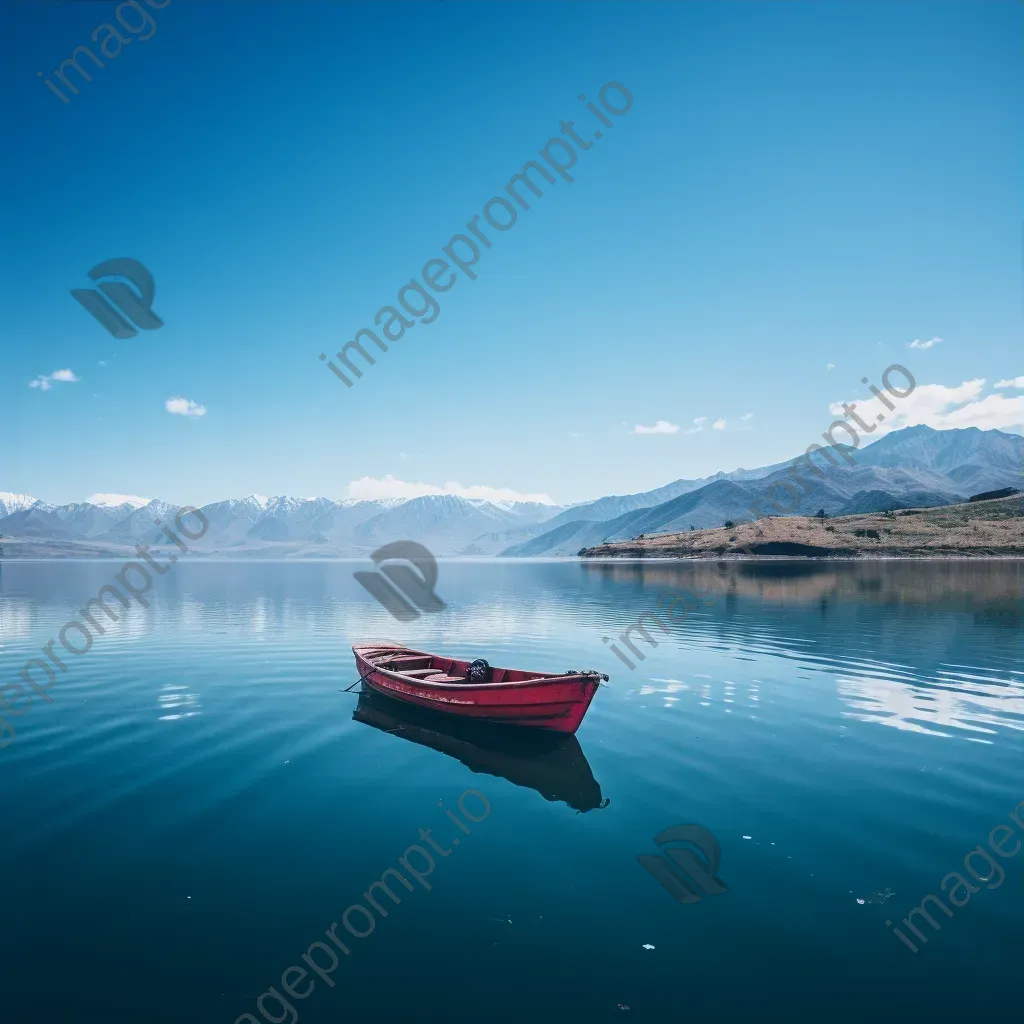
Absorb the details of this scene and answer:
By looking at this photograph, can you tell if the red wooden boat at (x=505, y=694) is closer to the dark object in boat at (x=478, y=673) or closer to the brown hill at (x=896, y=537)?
the dark object in boat at (x=478, y=673)

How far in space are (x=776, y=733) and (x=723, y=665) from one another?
12.9m

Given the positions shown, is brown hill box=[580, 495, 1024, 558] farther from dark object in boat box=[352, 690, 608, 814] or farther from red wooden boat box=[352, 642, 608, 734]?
dark object in boat box=[352, 690, 608, 814]

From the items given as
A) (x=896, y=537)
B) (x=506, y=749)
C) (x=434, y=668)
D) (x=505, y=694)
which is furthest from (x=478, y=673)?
(x=896, y=537)

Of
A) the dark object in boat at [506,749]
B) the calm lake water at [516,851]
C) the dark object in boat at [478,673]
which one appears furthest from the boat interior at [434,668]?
the calm lake water at [516,851]

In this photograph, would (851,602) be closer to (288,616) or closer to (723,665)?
(723,665)

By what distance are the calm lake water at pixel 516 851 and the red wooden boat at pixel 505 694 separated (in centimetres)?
118

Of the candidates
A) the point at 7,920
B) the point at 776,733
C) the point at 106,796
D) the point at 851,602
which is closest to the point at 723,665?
the point at 776,733

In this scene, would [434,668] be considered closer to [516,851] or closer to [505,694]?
[505,694]

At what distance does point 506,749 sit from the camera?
71.9 feet

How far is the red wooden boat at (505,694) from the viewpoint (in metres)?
20.9

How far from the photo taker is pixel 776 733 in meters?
22.5

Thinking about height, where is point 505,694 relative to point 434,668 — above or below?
above

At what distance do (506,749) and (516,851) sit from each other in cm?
765

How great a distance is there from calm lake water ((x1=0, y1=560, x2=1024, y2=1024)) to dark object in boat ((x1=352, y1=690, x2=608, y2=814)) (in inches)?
5.7
